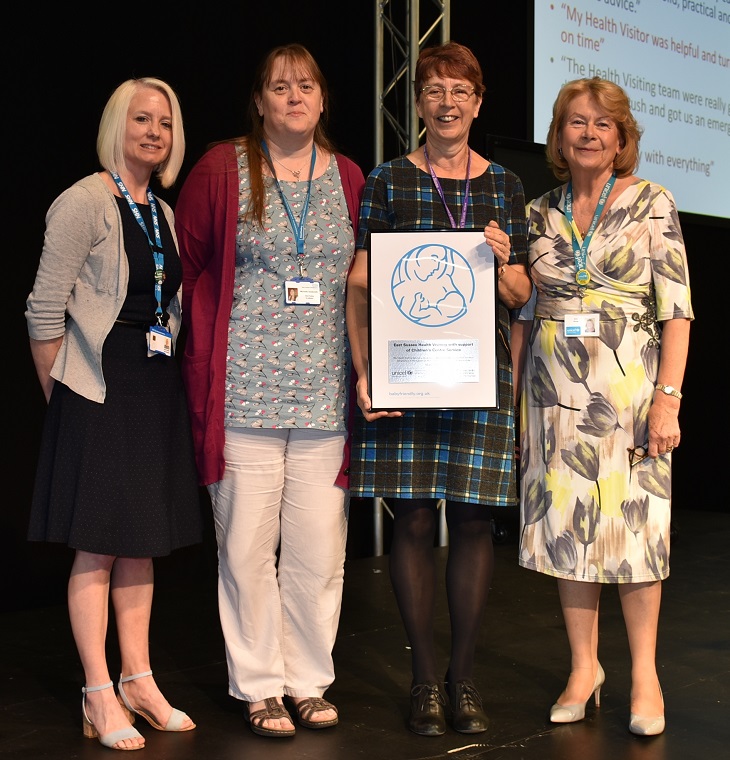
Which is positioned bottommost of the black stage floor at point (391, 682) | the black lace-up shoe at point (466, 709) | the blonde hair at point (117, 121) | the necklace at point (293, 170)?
the black stage floor at point (391, 682)

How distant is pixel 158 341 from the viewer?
95.0 inches

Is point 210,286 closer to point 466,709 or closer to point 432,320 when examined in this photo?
point 432,320

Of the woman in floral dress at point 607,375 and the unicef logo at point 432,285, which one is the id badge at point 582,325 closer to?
the woman in floral dress at point 607,375

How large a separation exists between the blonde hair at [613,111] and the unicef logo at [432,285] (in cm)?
50

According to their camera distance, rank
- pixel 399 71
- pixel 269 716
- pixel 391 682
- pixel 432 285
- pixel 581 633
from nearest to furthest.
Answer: pixel 432 285, pixel 269 716, pixel 581 633, pixel 391 682, pixel 399 71

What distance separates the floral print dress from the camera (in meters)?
2.47

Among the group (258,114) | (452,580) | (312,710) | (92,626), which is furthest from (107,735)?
(258,114)

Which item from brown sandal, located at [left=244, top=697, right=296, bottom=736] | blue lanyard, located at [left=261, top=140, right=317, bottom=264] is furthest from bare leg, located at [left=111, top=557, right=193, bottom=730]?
blue lanyard, located at [left=261, top=140, right=317, bottom=264]

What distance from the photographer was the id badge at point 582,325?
247cm

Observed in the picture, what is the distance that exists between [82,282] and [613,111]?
1354 millimetres

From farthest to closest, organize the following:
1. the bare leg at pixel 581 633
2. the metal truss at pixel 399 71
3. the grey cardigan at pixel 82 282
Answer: the metal truss at pixel 399 71, the bare leg at pixel 581 633, the grey cardigan at pixel 82 282

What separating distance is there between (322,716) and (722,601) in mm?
2112

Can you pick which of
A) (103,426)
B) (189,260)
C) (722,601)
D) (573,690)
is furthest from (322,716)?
(722,601)

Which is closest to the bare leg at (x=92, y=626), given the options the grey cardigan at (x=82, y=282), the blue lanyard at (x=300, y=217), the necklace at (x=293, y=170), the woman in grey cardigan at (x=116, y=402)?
the woman in grey cardigan at (x=116, y=402)
